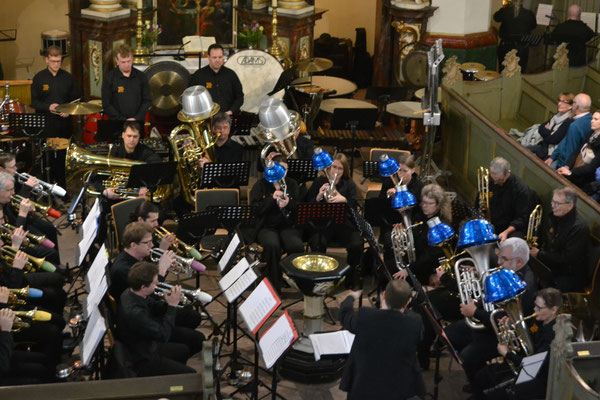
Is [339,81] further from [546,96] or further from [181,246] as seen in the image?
[181,246]

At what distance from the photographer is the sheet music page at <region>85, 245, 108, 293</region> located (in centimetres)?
608

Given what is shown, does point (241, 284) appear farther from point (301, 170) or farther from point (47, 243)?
point (301, 170)

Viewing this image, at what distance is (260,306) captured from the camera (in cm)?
592

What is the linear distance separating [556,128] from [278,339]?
517 cm

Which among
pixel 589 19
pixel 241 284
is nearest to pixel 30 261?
pixel 241 284

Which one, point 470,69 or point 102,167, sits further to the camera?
point 470,69

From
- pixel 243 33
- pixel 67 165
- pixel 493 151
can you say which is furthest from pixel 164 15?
pixel 493 151

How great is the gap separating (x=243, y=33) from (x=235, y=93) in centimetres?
231

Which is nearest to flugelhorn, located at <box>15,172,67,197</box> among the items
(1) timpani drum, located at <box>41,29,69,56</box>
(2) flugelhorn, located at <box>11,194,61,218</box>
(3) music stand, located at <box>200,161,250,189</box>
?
(2) flugelhorn, located at <box>11,194,61,218</box>

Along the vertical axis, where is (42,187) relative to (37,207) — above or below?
above

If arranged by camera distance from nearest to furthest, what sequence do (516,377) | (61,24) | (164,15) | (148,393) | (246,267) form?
(148,393) → (516,377) → (246,267) → (164,15) → (61,24)

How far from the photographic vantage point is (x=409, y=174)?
8320mm

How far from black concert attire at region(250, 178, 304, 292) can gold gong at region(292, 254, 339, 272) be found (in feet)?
2.88

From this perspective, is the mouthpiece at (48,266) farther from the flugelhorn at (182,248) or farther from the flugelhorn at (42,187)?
the flugelhorn at (42,187)
